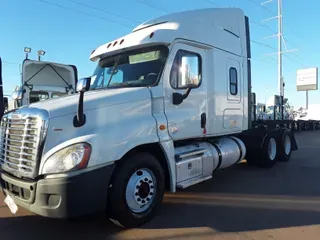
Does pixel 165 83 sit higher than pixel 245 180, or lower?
higher

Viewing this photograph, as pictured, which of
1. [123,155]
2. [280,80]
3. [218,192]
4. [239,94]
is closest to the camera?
[123,155]

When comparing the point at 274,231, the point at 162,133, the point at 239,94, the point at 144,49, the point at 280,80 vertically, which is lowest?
the point at 274,231

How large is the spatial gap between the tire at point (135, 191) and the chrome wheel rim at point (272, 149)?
5.29 meters

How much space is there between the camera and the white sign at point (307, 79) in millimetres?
60719

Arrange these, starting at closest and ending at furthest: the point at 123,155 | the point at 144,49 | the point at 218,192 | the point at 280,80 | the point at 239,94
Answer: the point at 123,155
the point at 144,49
the point at 218,192
the point at 239,94
the point at 280,80

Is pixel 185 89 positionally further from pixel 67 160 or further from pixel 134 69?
pixel 67 160

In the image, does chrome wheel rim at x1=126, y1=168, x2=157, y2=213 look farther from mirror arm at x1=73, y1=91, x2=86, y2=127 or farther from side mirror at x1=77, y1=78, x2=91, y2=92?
side mirror at x1=77, y1=78, x2=91, y2=92

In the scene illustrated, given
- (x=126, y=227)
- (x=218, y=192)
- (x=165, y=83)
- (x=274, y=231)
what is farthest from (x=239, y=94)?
(x=126, y=227)

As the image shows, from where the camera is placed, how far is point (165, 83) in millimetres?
4918

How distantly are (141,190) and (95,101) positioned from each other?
4.60 ft

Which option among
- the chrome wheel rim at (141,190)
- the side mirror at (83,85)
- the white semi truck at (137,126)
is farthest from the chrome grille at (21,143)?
the chrome wheel rim at (141,190)

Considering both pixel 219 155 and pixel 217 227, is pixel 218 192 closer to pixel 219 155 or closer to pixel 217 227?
pixel 219 155

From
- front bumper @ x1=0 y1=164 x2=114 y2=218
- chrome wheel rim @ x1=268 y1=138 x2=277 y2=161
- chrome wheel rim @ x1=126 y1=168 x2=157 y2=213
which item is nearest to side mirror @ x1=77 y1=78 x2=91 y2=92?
front bumper @ x1=0 y1=164 x2=114 y2=218

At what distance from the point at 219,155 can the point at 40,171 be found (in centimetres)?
375
